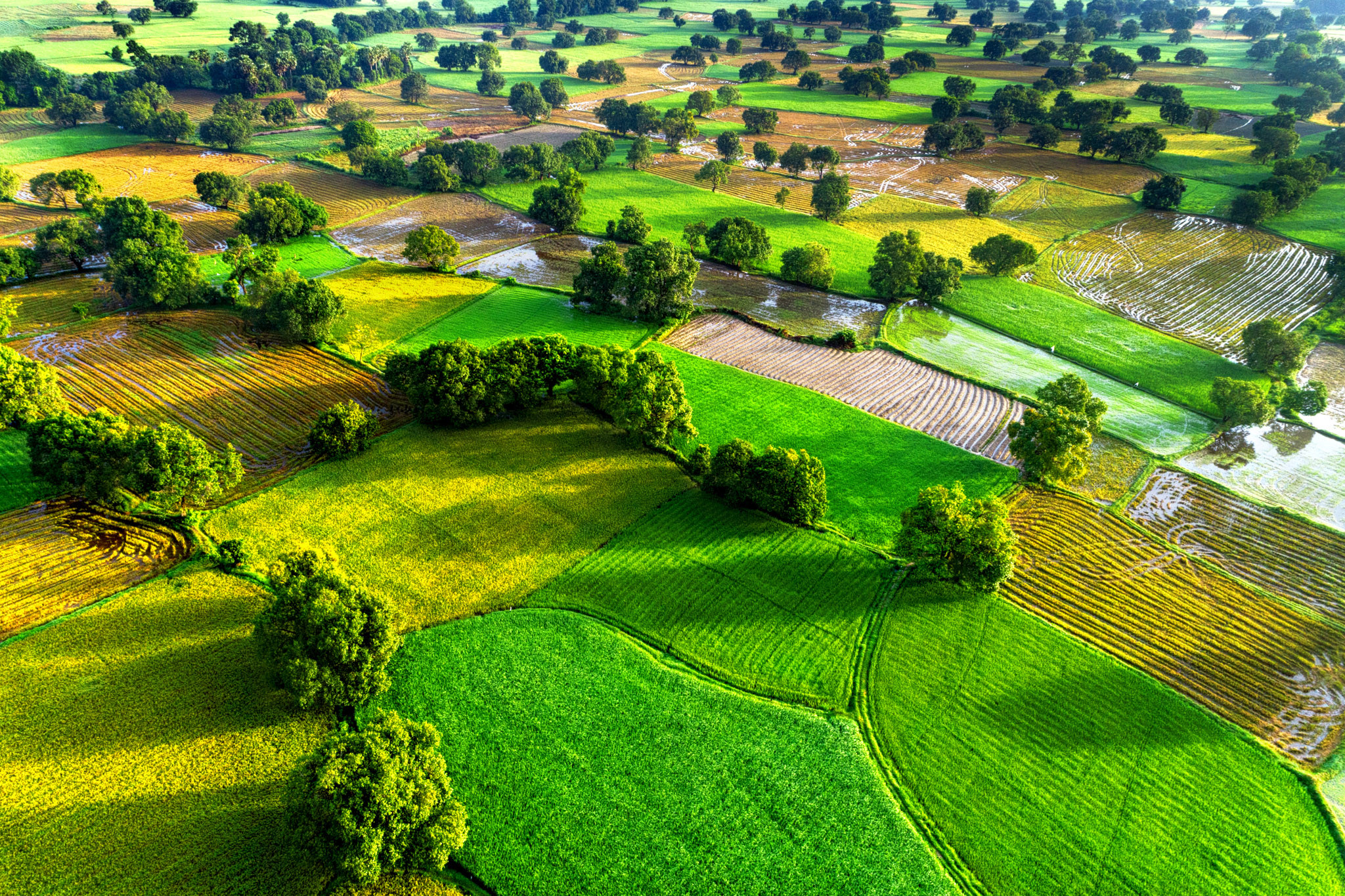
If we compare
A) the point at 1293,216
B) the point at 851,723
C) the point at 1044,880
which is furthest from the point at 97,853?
the point at 1293,216

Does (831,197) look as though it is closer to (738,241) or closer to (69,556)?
(738,241)

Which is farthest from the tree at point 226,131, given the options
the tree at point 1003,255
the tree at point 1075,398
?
the tree at point 1075,398

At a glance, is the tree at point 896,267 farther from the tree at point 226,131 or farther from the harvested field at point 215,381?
the tree at point 226,131

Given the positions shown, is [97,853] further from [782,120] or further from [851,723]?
[782,120]

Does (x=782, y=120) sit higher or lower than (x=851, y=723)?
higher

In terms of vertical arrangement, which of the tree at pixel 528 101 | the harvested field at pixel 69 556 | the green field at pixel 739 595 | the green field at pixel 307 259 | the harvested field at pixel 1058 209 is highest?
the tree at pixel 528 101

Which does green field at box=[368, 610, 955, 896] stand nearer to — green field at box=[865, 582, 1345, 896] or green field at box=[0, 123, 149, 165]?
green field at box=[865, 582, 1345, 896]

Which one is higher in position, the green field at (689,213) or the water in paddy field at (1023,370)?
the green field at (689,213)
